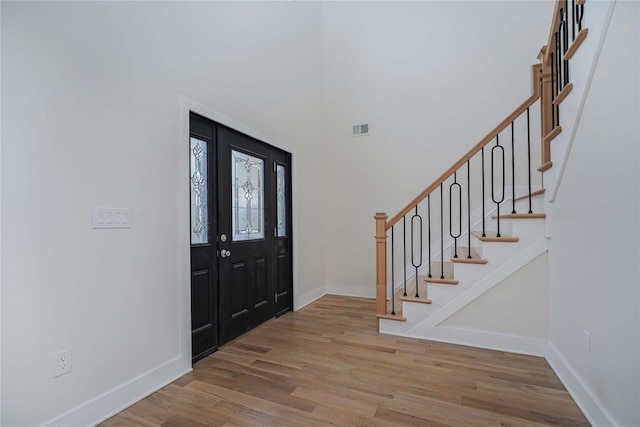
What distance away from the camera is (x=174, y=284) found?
2.25 metres

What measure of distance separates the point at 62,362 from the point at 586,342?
2932mm

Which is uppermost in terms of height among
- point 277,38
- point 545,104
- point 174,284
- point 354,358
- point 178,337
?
point 277,38

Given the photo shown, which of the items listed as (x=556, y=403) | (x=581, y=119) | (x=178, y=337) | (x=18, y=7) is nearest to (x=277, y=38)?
(x=18, y=7)

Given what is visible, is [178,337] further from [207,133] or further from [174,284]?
[207,133]

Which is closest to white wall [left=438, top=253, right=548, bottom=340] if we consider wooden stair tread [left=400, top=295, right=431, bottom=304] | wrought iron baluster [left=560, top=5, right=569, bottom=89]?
wooden stair tread [left=400, top=295, right=431, bottom=304]

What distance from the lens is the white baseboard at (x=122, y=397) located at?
1.66 meters

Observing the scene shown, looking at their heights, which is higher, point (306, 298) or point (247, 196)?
point (247, 196)

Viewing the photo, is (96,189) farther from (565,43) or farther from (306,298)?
(565,43)

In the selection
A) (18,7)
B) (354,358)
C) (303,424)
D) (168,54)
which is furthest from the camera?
(354,358)

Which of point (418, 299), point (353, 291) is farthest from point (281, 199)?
point (418, 299)

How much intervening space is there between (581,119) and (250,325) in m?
3.15

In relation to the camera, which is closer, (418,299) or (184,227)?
(184,227)

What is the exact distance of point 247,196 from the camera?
315 cm

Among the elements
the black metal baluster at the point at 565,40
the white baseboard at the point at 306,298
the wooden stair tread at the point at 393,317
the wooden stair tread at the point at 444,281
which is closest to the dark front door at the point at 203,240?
the white baseboard at the point at 306,298
